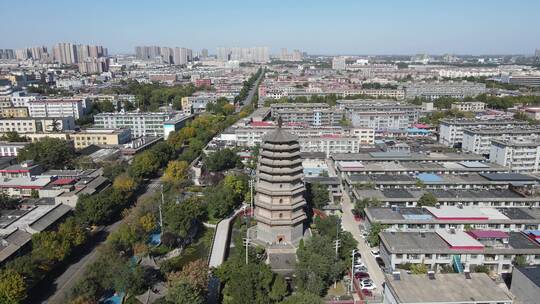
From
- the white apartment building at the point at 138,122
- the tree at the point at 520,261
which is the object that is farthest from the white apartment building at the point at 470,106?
the tree at the point at 520,261

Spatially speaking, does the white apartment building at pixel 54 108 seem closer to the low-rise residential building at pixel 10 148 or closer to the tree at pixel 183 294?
the low-rise residential building at pixel 10 148

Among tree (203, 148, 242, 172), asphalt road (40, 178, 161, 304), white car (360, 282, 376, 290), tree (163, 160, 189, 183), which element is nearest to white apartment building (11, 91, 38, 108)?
tree (203, 148, 242, 172)

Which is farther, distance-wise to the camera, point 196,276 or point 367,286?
point 367,286

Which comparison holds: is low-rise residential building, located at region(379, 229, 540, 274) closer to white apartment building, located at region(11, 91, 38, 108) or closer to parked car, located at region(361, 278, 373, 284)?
parked car, located at region(361, 278, 373, 284)

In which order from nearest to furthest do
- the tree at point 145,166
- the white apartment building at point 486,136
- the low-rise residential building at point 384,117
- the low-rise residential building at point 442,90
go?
the tree at point 145,166
the white apartment building at point 486,136
the low-rise residential building at point 384,117
the low-rise residential building at point 442,90

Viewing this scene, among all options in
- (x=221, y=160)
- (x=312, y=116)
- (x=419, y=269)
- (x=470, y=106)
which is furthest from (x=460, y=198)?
(x=470, y=106)

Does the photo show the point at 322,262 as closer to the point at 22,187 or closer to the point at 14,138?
the point at 22,187

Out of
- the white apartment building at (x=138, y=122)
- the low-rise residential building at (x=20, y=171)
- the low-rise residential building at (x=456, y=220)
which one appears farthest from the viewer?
the white apartment building at (x=138, y=122)
